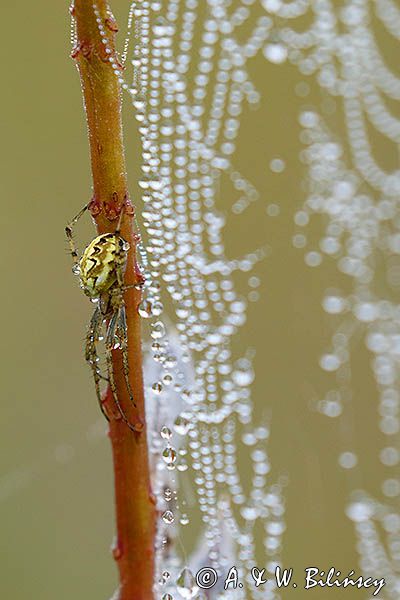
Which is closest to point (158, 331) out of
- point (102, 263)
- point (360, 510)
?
point (102, 263)

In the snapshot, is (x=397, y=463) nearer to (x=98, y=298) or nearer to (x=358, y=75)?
(x=358, y=75)

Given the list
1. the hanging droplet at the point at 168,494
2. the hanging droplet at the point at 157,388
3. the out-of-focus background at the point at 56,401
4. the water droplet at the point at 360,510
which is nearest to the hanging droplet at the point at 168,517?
the hanging droplet at the point at 168,494

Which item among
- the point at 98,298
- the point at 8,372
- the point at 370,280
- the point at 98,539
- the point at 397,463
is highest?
the point at 98,298

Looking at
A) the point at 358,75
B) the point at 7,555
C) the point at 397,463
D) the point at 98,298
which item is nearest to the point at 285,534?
the point at 397,463

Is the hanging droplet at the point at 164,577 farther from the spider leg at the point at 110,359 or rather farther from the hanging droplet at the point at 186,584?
the spider leg at the point at 110,359

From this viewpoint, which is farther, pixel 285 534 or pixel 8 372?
pixel 8 372
